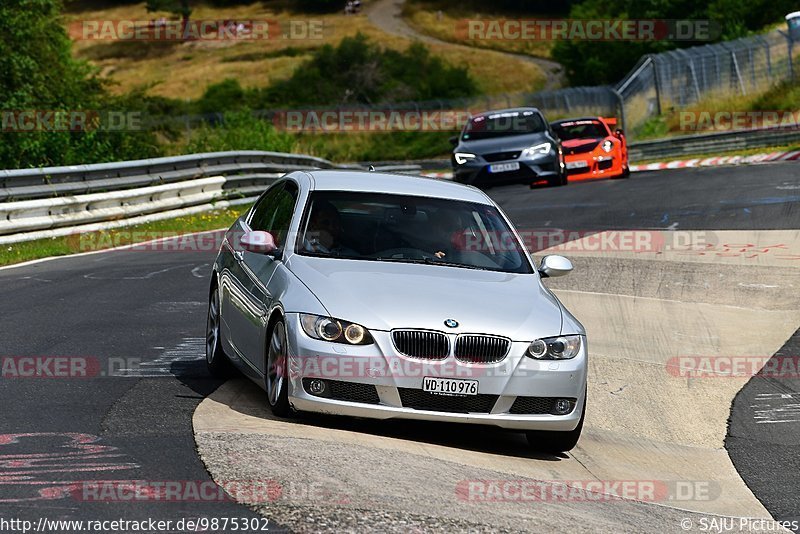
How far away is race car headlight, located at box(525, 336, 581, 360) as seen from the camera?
7.85m

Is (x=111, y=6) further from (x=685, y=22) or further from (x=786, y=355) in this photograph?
(x=786, y=355)

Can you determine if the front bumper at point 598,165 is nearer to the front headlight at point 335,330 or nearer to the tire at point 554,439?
the tire at point 554,439

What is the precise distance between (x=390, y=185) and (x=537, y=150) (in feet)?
59.2

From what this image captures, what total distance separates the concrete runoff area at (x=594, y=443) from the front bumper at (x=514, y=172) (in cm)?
1232

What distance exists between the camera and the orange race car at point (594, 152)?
31.1m

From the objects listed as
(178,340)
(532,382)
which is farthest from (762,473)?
(178,340)

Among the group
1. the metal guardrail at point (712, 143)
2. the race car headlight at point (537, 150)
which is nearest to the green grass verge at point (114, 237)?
the race car headlight at point (537, 150)

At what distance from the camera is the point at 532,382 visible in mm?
7824

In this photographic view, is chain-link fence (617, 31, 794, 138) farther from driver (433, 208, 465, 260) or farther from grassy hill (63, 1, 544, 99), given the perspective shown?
driver (433, 208, 465, 260)

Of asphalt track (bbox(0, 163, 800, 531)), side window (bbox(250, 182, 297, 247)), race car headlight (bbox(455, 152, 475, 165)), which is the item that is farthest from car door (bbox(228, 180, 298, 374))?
race car headlight (bbox(455, 152, 475, 165))

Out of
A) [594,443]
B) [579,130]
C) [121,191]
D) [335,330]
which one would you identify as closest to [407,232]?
[335,330]

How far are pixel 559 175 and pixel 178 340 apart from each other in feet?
57.8

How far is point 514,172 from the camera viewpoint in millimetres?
26938

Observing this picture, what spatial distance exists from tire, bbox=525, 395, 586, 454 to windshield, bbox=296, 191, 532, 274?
1.18m
